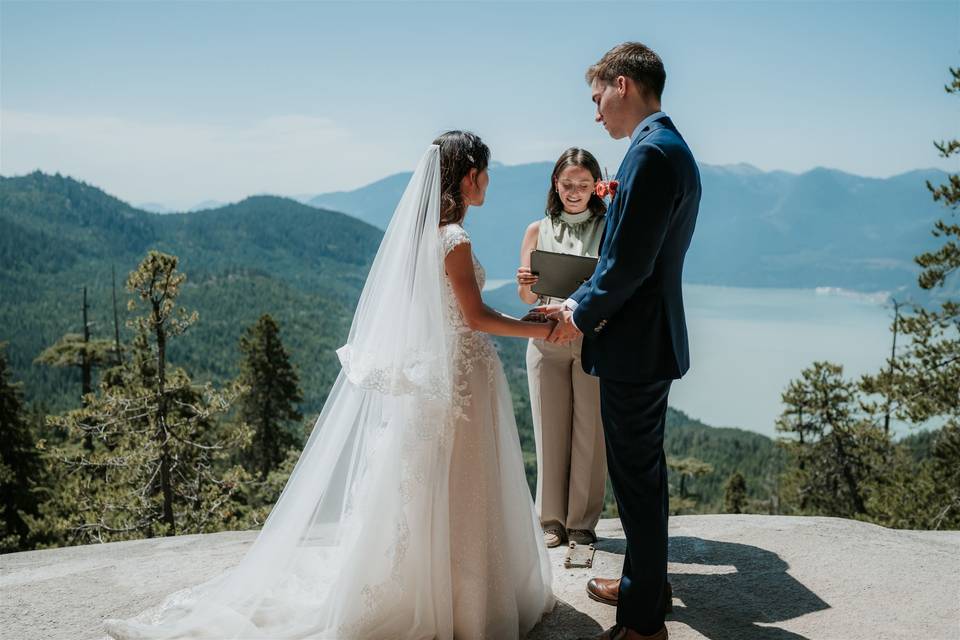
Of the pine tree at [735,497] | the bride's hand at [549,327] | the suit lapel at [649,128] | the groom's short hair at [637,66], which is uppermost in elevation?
the groom's short hair at [637,66]

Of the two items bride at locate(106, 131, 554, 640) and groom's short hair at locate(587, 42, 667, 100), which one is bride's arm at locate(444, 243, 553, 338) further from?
groom's short hair at locate(587, 42, 667, 100)

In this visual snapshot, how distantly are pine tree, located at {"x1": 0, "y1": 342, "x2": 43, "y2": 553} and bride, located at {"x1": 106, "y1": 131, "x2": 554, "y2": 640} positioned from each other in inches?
938

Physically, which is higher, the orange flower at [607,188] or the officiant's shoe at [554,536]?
the orange flower at [607,188]

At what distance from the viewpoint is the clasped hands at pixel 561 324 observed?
3.38 meters

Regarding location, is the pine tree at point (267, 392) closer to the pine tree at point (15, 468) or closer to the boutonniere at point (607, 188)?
the pine tree at point (15, 468)

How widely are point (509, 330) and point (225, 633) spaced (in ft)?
6.33

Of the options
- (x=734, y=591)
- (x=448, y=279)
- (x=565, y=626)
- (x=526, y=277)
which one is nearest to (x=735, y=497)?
(x=734, y=591)

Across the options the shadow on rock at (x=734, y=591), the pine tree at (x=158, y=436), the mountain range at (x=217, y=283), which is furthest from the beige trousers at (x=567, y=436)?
the mountain range at (x=217, y=283)

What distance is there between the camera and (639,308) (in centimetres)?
314

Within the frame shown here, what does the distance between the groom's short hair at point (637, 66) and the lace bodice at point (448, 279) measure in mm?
957

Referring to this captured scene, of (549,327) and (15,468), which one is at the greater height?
(549,327)

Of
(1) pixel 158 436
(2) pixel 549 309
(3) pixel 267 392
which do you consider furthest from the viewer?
(3) pixel 267 392

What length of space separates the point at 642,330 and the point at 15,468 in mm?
27526

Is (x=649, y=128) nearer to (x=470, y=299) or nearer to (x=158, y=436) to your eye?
(x=470, y=299)
